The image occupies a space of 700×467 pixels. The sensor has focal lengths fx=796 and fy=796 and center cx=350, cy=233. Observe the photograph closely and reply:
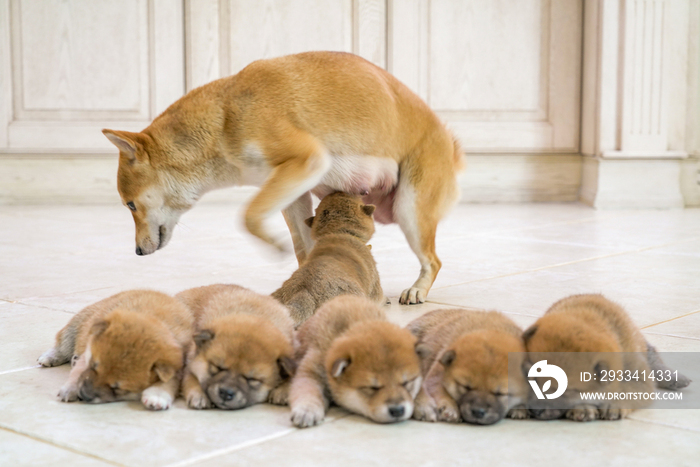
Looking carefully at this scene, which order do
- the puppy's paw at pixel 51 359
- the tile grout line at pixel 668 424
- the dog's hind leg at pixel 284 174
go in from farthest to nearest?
the dog's hind leg at pixel 284 174 < the puppy's paw at pixel 51 359 < the tile grout line at pixel 668 424

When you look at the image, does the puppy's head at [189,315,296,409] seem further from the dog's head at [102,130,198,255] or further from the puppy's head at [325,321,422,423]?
the dog's head at [102,130,198,255]

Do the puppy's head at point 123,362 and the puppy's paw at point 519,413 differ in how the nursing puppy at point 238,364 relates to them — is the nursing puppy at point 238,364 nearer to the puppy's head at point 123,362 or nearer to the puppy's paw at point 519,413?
the puppy's head at point 123,362

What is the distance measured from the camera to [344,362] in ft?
5.13

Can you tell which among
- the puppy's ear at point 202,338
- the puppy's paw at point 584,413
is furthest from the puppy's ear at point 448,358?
the puppy's ear at point 202,338

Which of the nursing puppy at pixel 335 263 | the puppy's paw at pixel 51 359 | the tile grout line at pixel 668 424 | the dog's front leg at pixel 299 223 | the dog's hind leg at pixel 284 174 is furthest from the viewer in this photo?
the dog's front leg at pixel 299 223

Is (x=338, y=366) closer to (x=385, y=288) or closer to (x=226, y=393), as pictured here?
(x=226, y=393)

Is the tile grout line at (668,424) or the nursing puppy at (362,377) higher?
the nursing puppy at (362,377)

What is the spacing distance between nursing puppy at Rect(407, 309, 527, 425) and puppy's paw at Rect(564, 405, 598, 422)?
10 cm

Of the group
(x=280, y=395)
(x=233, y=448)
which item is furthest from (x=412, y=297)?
(x=233, y=448)

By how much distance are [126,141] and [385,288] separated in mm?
1152

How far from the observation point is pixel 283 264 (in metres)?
3.63

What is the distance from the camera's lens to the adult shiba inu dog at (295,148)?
8.87 ft

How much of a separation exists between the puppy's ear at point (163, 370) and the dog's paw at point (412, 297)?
134 centimetres

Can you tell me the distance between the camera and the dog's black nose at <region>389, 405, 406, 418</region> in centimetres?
154
